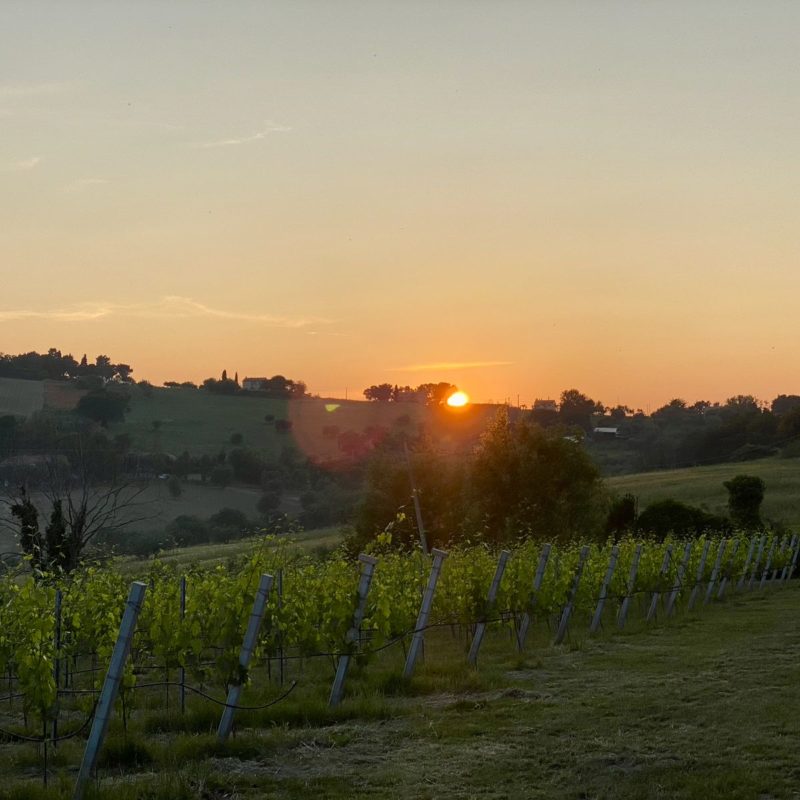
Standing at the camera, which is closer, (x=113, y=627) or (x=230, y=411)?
(x=113, y=627)

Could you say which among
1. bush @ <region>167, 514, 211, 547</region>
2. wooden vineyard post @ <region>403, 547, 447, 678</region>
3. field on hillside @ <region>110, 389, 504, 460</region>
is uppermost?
field on hillside @ <region>110, 389, 504, 460</region>

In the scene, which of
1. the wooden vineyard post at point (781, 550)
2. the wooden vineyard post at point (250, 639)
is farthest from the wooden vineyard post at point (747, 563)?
the wooden vineyard post at point (250, 639)

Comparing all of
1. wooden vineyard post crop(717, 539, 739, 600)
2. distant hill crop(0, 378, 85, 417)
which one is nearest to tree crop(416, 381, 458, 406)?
distant hill crop(0, 378, 85, 417)

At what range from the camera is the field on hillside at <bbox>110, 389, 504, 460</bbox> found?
371 feet

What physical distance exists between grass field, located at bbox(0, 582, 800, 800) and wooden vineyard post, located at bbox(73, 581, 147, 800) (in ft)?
0.54

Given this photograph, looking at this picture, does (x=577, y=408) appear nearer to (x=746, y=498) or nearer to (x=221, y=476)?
(x=221, y=476)

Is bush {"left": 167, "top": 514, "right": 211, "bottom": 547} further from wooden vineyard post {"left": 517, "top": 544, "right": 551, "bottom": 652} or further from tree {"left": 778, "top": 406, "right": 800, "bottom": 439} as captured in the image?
wooden vineyard post {"left": 517, "top": 544, "right": 551, "bottom": 652}

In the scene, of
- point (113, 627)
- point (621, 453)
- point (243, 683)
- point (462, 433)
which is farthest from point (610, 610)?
point (621, 453)

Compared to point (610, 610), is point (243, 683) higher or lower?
higher

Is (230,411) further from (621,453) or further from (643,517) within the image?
(643,517)

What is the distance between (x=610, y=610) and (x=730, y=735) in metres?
16.2

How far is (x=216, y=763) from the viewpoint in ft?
30.8

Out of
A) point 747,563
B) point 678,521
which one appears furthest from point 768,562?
point 678,521

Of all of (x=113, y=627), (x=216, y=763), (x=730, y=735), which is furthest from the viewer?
(x=113, y=627)
